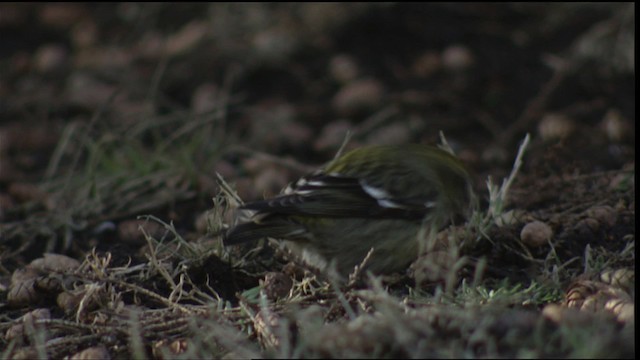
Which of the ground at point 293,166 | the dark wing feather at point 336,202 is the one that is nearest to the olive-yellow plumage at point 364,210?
the dark wing feather at point 336,202

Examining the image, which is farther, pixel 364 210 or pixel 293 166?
pixel 293 166

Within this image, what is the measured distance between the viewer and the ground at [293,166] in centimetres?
276

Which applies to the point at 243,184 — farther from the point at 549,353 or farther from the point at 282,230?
the point at 549,353

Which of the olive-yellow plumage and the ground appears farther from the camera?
the olive-yellow plumage

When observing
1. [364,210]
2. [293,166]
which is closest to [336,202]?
[364,210]

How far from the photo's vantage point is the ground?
2.76 m

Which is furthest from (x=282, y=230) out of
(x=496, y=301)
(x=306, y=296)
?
(x=496, y=301)

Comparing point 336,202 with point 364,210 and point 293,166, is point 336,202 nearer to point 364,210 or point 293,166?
point 364,210

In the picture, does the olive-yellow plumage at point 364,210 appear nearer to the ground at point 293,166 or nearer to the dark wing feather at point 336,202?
the dark wing feather at point 336,202

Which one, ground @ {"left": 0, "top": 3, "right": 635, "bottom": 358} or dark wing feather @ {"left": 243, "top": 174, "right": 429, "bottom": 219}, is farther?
dark wing feather @ {"left": 243, "top": 174, "right": 429, "bottom": 219}

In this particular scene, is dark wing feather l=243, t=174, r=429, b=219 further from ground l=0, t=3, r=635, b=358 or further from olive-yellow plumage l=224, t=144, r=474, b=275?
ground l=0, t=3, r=635, b=358

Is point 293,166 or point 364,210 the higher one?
point 364,210

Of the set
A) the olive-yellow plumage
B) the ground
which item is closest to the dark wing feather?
the olive-yellow plumage

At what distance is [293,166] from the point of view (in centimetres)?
471
